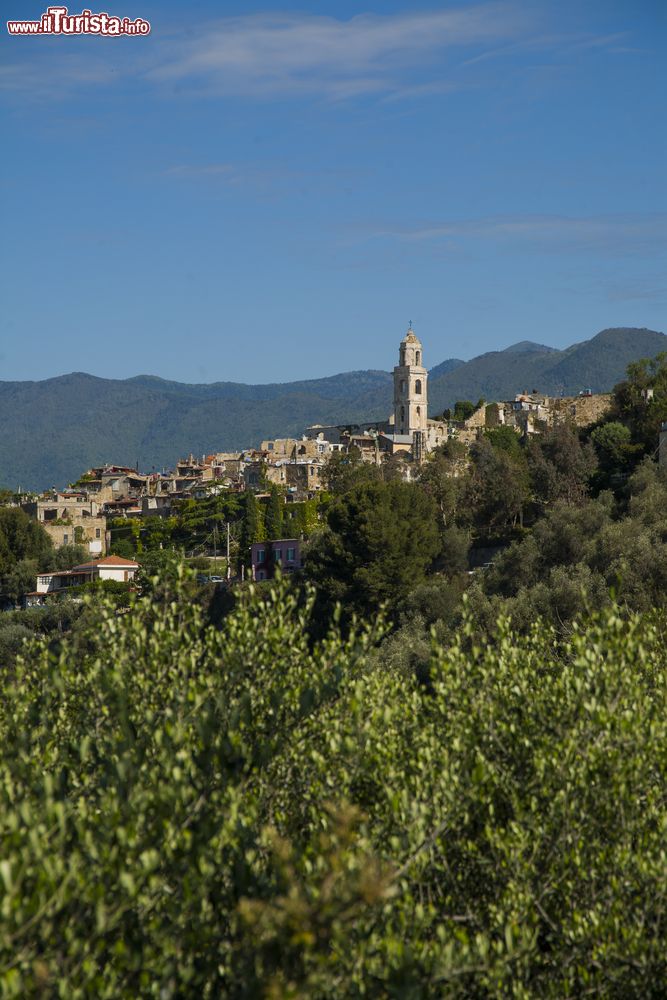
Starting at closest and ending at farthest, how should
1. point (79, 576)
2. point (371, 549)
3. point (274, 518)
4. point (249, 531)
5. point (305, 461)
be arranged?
1. point (371, 549)
2. point (249, 531)
3. point (274, 518)
4. point (79, 576)
5. point (305, 461)

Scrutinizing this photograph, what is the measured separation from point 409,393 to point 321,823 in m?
90.0

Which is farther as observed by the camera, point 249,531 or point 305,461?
point 305,461

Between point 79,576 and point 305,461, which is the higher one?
point 305,461

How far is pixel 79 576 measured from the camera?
81.5 metres

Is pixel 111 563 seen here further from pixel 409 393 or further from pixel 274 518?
pixel 409 393

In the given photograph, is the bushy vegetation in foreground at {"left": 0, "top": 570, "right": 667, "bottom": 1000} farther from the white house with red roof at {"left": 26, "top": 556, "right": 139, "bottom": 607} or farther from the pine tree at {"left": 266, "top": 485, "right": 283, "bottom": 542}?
the white house with red roof at {"left": 26, "top": 556, "right": 139, "bottom": 607}

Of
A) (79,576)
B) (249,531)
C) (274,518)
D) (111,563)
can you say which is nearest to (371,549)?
(249,531)

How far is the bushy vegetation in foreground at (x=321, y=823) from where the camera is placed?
1068 cm

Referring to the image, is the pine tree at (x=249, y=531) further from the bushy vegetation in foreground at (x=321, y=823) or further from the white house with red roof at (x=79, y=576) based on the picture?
the bushy vegetation in foreground at (x=321, y=823)

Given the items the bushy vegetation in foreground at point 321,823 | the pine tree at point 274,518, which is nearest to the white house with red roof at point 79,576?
the pine tree at point 274,518

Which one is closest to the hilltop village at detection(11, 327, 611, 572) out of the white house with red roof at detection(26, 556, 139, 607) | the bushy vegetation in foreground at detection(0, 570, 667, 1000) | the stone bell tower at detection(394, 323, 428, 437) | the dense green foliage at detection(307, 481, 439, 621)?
the stone bell tower at detection(394, 323, 428, 437)

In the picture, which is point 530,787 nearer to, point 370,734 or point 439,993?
point 370,734

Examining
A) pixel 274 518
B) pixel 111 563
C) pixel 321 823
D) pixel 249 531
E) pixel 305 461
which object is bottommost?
pixel 111 563

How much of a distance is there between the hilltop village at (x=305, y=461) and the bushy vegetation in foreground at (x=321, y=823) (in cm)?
A: 6758
